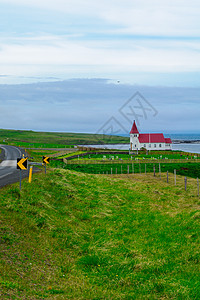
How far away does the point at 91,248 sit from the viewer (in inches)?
498

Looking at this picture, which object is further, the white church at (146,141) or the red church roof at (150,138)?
the red church roof at (150,138)

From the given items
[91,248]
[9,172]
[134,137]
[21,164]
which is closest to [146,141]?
[134,137]

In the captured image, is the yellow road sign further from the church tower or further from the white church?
the church tower

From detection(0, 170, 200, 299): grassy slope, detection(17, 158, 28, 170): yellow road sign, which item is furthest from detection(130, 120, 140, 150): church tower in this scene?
detection(17, 158, 28, 170): yellow road sign

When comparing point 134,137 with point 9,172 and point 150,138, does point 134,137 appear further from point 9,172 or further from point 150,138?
point 9,172

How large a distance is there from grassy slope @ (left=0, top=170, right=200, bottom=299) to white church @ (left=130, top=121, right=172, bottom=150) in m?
96.7

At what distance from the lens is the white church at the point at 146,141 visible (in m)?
118

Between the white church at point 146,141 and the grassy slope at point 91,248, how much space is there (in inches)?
3807

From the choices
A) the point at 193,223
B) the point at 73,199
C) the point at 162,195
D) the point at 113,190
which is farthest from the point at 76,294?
the point at 162,195

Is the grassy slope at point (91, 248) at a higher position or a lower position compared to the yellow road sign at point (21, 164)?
lower

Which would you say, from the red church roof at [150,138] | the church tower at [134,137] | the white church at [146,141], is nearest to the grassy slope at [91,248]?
the white church at [146,141]

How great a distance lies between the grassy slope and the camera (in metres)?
9.02

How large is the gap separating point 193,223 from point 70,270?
8.79 m

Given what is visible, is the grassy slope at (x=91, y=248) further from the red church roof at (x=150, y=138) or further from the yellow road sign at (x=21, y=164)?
the red church roof at (x=150, y=138)
